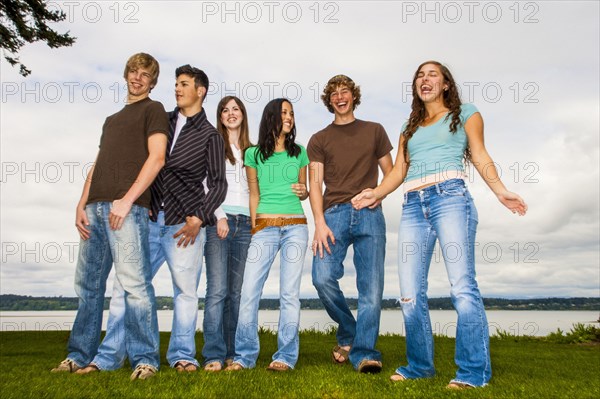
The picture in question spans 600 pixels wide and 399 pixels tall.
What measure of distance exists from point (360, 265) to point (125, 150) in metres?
2.88

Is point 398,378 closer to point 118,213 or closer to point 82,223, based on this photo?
point 118,213

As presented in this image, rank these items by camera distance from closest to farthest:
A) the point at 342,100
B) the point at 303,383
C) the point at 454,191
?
the point at 454,191, the point at 303,383, the point at 342,100

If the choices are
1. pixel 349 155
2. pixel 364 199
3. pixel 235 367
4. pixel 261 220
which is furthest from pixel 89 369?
pixel 349 155

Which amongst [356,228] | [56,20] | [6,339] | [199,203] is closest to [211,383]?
[199,203]

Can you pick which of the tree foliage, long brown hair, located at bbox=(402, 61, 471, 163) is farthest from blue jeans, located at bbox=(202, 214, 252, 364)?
the tree foliage

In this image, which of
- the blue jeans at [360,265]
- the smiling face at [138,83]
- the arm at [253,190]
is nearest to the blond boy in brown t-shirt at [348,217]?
the blue jeans at [360,265]

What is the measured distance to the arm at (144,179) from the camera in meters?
5.30

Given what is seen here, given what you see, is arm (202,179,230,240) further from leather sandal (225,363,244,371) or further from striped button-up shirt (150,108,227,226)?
leather sandal (225,363,244,371)

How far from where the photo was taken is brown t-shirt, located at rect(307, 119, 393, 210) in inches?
251

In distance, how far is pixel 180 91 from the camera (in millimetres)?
6281

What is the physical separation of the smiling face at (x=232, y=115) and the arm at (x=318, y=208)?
3.46 ft

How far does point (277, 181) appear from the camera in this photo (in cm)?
622

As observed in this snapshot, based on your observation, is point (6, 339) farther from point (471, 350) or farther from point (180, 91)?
point (471, 350)

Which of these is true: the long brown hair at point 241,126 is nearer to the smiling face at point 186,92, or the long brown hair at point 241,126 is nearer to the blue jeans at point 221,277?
the smiling face at point 186,92
